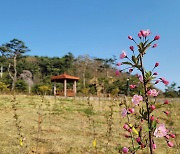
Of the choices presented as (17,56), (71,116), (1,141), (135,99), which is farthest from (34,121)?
(17,56)

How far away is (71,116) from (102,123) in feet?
4.78

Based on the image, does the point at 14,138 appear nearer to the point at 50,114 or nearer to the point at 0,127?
the point at 0,127

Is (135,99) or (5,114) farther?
(5,114)

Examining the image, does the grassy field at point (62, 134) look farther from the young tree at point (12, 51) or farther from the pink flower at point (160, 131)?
the young tree at point (12, 51)

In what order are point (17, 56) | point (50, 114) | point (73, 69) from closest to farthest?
point (50, 114), point (17, 56), point (73, 69)

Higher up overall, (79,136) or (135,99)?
(135,99)

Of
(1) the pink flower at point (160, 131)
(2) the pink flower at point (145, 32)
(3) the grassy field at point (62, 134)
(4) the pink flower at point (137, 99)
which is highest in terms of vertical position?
(2) the pink flower at point (145, 32)

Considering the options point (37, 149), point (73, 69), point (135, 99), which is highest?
point (73, 69)

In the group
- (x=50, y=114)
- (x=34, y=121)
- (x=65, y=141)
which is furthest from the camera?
(x=50, y=114)

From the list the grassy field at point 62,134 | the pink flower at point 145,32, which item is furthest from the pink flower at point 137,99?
the grassy field at point 62,134

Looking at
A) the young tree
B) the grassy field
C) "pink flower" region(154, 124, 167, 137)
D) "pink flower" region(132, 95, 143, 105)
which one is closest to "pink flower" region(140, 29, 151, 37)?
"pink flower" region(132, 95, 143, 105)

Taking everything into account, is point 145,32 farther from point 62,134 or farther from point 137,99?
point 62,134

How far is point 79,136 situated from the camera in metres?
6.70

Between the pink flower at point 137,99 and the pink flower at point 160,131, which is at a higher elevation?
the pink flower at point 137,99
